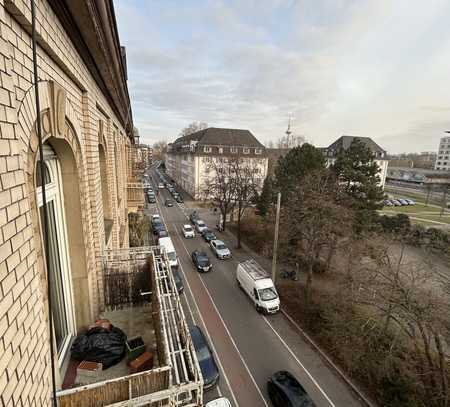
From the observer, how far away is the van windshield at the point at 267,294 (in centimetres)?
1371

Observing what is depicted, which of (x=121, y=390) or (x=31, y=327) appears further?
(x=121, y=390)

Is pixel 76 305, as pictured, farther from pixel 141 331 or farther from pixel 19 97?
pixel 19 97

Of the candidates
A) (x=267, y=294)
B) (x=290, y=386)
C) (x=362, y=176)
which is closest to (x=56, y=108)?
(x=290, y=386)

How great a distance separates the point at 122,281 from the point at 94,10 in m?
6.03

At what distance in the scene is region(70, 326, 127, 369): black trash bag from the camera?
4.38 meters

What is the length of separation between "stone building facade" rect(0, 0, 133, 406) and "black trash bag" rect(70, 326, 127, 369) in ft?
0.76

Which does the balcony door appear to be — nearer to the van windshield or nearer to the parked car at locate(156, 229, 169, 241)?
the van windshield

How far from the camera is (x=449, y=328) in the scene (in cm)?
803

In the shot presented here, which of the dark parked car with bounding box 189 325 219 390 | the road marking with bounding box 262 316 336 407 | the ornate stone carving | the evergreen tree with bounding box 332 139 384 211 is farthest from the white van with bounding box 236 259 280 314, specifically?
the ornate stone carving

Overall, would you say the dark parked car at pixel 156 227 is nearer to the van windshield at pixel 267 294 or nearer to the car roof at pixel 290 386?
the van windshield at pixel 267 294

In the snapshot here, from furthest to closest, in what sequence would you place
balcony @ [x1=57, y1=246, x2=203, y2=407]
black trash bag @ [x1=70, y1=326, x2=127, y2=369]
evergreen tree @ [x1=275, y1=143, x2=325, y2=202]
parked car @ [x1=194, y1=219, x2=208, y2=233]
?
parked car @ [x1=194, y1=219, x2=208, y2=233] → evergreen tree @ [x1=275, y1=143, x2=325, y2=202] → black trash bag @ [x1=70, y1=326, x2=127, y2=369] → balcony @ [x1=57, y1=246, x2=203, y2=407]

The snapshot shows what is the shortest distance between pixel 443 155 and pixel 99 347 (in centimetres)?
10130

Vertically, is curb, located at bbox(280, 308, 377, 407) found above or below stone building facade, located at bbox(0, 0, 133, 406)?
below

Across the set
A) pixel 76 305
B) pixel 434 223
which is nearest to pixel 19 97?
pixel 76 305
